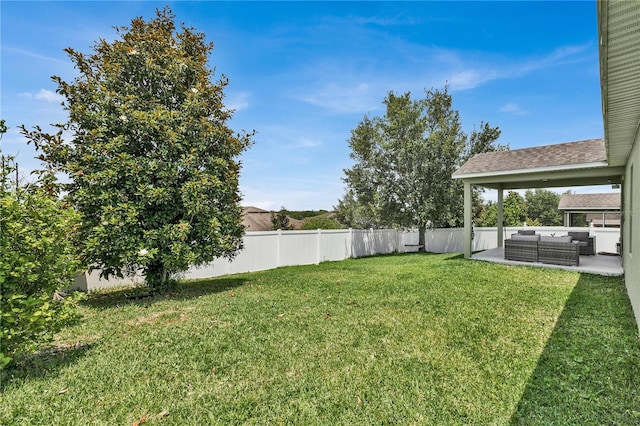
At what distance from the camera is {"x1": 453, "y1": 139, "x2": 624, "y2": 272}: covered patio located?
9609 mm

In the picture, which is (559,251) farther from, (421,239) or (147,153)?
(147,153)

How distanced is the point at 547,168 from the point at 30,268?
41.4 feet

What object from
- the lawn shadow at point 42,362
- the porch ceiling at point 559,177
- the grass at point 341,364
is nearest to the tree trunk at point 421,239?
the porch ceiling at point 559,177

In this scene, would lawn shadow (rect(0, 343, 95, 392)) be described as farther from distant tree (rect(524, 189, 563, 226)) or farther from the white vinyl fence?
distant tree (rect(524, 189, 563, 226))

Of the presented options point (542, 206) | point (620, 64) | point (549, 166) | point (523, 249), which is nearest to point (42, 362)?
point (620, 64)

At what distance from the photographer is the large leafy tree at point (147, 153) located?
621cm

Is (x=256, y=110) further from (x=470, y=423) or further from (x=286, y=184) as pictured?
(x=470, y=423)

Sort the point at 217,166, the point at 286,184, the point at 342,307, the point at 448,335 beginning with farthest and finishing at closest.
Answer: the point at 286,184 < the point at 217,166 < the point at 342,307 < the point at 448,335

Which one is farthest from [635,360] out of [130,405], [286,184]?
[286,184]

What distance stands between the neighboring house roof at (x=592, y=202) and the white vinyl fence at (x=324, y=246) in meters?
8.88

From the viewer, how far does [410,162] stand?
17.2 meters

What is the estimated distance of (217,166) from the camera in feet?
23.6

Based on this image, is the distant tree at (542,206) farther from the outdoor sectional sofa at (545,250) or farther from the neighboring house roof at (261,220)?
the outdoor sectional sofa at (545,250)

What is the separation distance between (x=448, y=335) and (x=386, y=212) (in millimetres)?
13458
